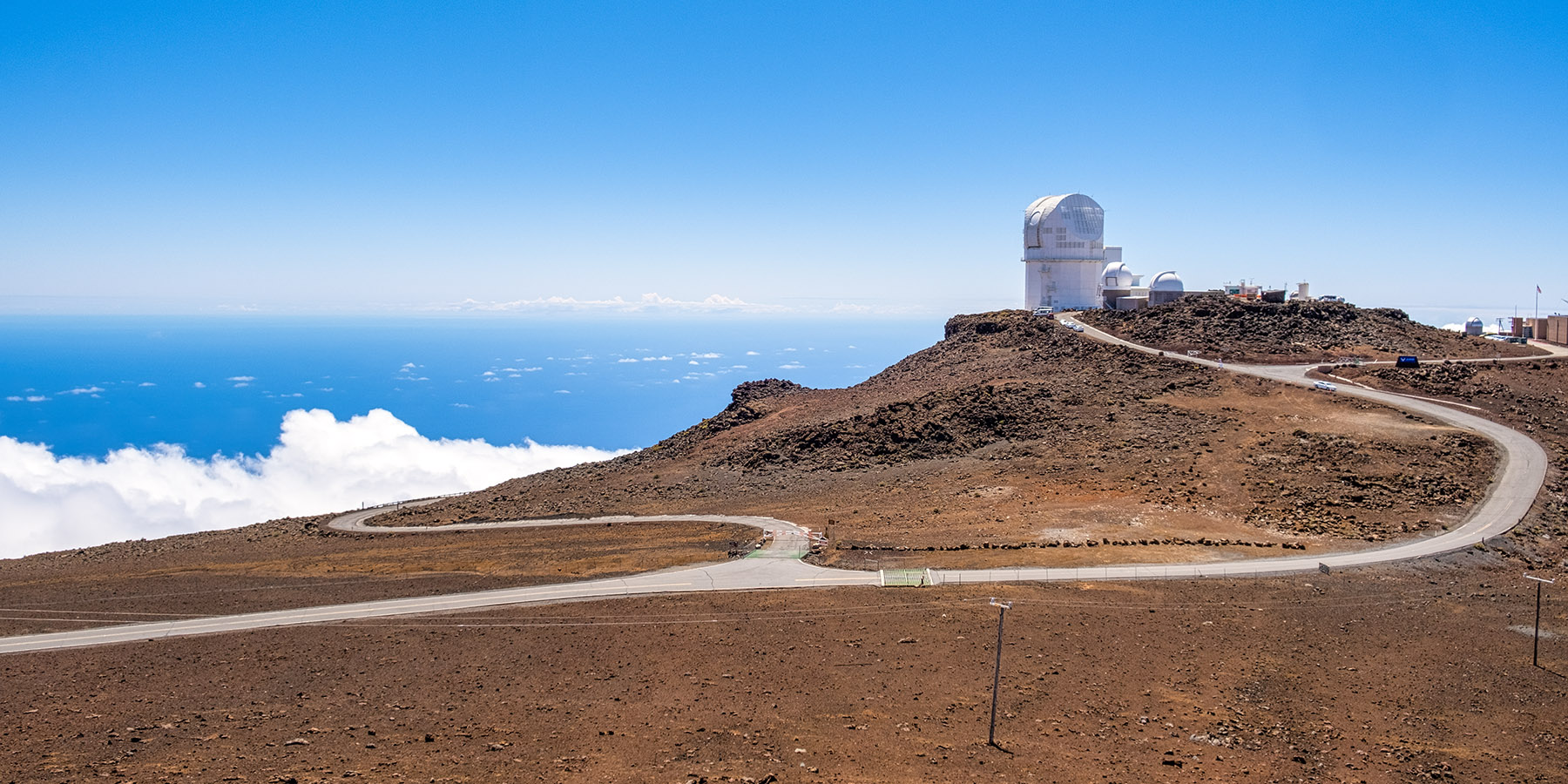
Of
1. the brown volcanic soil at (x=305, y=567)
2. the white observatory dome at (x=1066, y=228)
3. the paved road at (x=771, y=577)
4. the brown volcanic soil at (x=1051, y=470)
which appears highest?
the white observatory dome at (x=1066, y=228)

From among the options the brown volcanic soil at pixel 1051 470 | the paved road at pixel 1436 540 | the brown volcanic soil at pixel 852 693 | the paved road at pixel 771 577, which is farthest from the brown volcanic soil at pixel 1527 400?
the brown volcanic soil at pixel 852 693

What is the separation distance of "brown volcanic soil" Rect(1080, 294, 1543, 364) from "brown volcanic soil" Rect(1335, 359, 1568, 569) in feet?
13.6

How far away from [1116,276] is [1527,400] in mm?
31065

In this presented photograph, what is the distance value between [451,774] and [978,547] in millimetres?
17371

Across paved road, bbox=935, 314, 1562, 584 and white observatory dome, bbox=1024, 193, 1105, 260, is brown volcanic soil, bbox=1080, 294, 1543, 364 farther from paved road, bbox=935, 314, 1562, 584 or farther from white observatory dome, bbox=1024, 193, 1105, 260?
paved road, bbox=935, 314, 1562, 584

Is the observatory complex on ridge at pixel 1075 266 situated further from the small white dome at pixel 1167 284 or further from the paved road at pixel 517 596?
the paved road at pixel 517 596

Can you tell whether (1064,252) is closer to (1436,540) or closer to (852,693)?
(1436,540)

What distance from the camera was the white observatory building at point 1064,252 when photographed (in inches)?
2511

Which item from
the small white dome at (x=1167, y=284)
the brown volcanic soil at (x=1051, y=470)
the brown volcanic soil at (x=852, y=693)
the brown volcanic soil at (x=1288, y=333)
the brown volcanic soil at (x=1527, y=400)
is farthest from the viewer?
the small white dome at (x=1167, y=284)

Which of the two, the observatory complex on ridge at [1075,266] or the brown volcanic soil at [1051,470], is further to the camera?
the observatory complex on ridge at [1075,266]

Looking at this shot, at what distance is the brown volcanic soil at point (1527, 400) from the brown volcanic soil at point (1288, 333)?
13.6 feet

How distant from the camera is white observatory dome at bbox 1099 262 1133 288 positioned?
220ft

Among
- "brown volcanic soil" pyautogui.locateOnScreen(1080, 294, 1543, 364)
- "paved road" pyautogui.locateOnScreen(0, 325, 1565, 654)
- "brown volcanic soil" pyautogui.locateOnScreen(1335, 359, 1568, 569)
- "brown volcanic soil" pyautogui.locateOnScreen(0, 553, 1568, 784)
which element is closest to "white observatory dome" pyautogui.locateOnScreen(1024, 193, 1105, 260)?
"brown volcanic soil" pyautogui.locateOnScreen(1080, 294, 1543, 364)

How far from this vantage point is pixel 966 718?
15.7 metres
